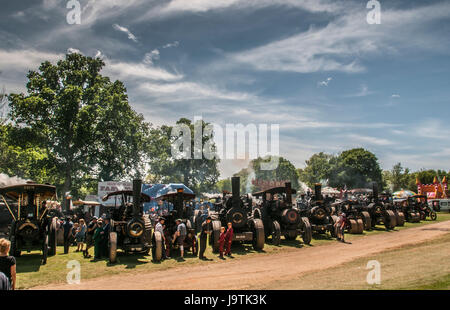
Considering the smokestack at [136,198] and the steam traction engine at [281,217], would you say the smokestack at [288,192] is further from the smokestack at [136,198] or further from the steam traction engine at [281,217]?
the smokestack at [136,198]

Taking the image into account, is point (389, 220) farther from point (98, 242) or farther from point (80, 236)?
point (80, 236)

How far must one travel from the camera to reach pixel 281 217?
57.7ft

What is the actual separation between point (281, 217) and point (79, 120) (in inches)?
1035

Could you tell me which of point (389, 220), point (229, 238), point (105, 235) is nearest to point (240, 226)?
point (229, 238)

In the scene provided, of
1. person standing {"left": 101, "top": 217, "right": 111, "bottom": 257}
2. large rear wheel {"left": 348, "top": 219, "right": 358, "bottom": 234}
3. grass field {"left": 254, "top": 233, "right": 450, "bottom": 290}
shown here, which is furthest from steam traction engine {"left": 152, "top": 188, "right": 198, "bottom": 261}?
large rear wheel {"left": 348, "top": 219, "right": 358, "bottom": 234}

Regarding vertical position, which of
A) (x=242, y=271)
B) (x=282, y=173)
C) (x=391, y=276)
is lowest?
(x=242, y=271)

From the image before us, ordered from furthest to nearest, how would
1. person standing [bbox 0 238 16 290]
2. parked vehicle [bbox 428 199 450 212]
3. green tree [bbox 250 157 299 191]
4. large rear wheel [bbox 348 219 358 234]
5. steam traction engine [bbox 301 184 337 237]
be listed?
green tree [bbox 250 157 299 191] → parked vehicle [bbox 428 199 450 212] → large rear wheel [bbox 348 219 358 234] → steam traction engine [bbox 301 184 337 237] → person standing [bbox 0 238 16 290]

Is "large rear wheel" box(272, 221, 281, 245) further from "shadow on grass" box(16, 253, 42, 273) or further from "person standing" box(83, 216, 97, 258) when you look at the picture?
"shadow on grass" box(16, 253, 42, 273)

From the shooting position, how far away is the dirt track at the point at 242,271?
30.5ft

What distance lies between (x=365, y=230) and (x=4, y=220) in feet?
80.2

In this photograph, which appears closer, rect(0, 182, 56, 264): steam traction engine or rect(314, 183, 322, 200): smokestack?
rect(0, 182, 56, 264): steam traction engine

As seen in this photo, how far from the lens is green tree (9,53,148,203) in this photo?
33750 mm

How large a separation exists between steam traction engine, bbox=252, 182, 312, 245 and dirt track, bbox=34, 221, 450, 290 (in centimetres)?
133
